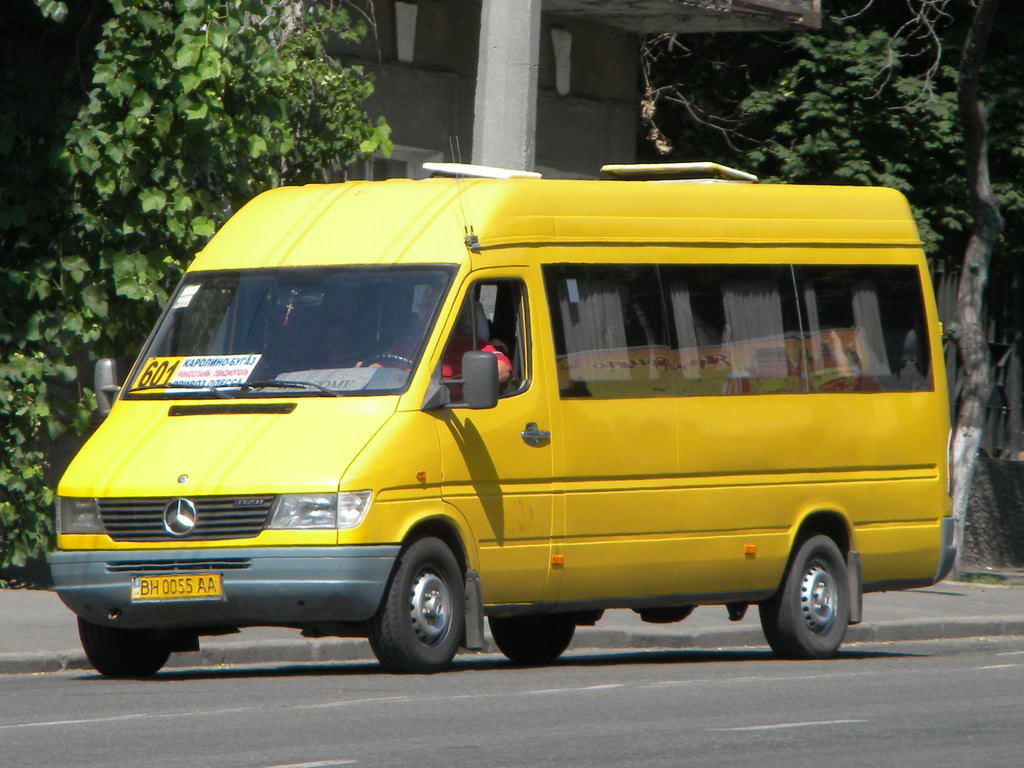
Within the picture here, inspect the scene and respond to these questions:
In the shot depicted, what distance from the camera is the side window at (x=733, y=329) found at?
13273mm

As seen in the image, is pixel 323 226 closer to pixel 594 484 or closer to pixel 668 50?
pixel 594 484

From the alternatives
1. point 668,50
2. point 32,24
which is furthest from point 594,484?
point 668,50

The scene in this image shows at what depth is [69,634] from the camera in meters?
13.9

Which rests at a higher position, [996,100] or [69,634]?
[996,100]

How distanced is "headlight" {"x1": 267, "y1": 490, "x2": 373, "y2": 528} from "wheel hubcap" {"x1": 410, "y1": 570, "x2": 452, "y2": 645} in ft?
1.84

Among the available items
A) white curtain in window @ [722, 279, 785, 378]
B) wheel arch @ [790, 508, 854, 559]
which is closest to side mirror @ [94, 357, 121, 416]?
white curtain in window @ [722, 279, 785, 378]

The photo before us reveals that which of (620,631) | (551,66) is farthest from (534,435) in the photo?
(551,66)

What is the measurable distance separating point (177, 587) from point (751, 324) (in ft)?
13.4

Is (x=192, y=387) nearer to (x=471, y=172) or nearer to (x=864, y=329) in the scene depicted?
(x=471, y=172)

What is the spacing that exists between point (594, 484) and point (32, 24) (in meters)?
7.04

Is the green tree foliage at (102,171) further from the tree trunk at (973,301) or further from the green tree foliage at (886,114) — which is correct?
the green tree foliage at (886,114)

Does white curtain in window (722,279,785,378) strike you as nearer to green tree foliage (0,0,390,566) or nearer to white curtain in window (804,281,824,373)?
white curtain in window (804,281,824,373)

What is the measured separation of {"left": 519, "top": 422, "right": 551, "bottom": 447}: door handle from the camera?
1218cm

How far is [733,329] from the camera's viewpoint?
1359 centimetres
